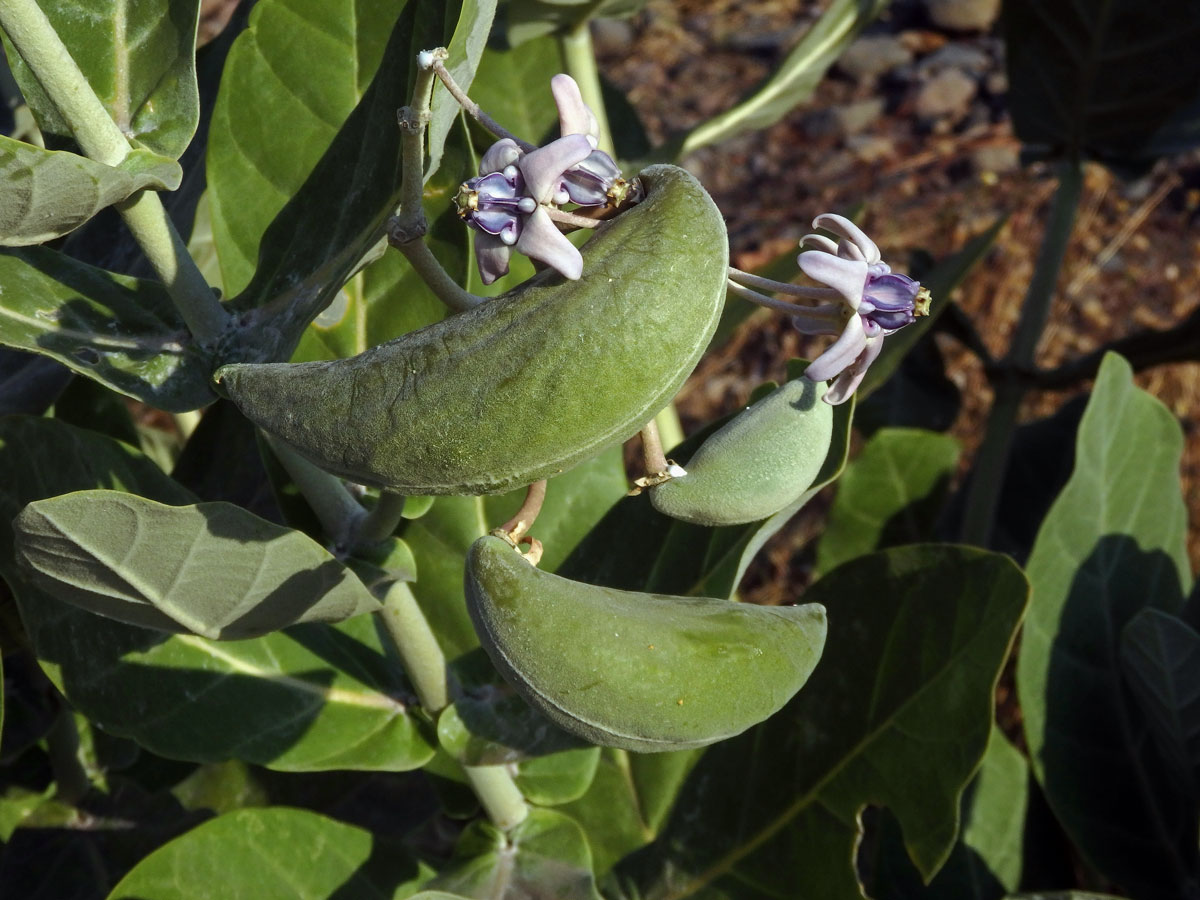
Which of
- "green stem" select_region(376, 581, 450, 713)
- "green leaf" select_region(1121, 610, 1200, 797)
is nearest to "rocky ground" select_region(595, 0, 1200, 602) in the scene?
"green leaf" select_region(1121, 610, 1200, 797)

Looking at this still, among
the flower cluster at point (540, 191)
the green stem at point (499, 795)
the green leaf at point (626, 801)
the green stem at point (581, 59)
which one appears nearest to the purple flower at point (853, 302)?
the flower cluster at point (540, 191)

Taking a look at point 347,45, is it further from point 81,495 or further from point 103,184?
point 81,495

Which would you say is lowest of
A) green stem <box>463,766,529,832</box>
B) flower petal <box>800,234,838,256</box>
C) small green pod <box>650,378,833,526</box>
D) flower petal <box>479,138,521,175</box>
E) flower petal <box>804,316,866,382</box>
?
green stem <box>463,766,529,832</box>

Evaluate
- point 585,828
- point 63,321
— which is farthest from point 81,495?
point 585,828

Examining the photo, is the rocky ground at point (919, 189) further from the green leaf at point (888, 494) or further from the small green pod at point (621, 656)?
the small green pod at point (621, 656)

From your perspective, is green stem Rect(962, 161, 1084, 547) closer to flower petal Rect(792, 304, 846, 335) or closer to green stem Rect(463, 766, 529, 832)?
green stem Rect(463, 766, 529, 832)

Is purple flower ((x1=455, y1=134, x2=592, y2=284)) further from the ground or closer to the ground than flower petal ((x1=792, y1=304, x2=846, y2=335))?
further from the ground

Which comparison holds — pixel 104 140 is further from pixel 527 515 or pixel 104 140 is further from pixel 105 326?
pixel 527 515
